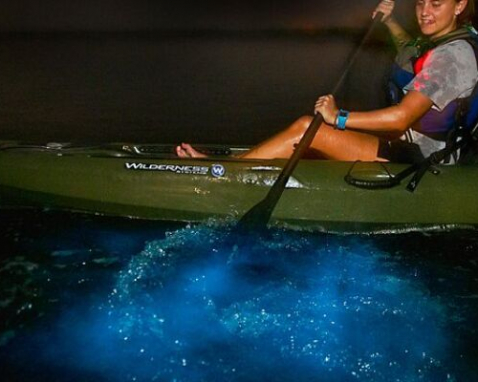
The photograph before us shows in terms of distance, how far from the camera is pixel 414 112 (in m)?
3.50

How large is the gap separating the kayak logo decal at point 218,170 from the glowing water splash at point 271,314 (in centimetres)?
37

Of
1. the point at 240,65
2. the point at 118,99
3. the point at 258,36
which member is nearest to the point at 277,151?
the point at 118,99

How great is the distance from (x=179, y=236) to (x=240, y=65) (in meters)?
7.99

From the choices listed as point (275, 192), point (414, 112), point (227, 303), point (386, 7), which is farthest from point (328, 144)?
point (227, 303)

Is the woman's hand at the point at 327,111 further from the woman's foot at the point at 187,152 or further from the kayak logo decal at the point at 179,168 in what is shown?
the woman's foot at the point at 187,152

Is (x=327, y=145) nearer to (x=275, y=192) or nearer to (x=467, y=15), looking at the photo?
(x=275, y=192)

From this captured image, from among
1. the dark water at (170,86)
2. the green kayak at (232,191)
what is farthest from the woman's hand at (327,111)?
the dark water at (170,86)

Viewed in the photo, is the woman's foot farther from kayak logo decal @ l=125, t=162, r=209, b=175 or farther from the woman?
the woman

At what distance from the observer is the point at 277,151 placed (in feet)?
13.1

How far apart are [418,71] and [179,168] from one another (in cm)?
161

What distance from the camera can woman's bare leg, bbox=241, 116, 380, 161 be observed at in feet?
12.9

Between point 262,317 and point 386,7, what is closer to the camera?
point 262,317

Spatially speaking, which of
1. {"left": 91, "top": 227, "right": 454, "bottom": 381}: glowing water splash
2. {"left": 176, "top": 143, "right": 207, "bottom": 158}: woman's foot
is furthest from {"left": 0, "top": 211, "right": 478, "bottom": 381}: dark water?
{"left": 176, "top": 143, "right": 207, "bottom": 158}: woman's foot

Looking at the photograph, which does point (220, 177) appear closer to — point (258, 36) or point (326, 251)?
point (326, 251)
